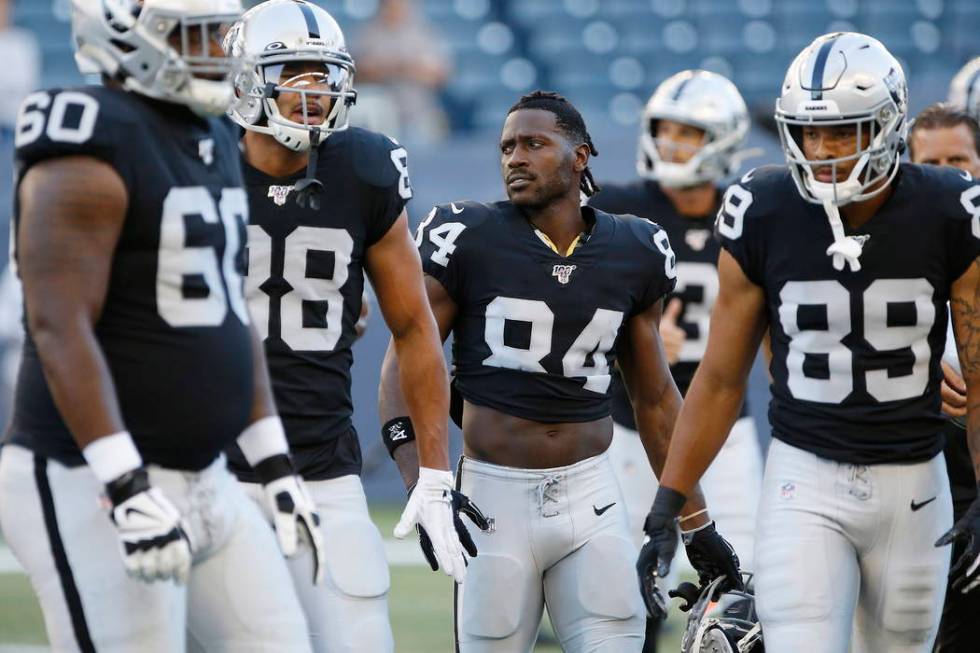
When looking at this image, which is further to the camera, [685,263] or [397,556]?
[397,556]

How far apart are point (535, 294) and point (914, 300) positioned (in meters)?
0.92

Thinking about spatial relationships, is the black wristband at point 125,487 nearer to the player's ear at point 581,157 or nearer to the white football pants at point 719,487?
the player's ear at point 581,157

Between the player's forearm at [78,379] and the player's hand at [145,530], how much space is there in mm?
95

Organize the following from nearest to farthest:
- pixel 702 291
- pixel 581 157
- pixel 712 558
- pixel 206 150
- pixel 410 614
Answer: pixel 206 150 < pixel 712 558 < pixel 581 157 < pixel 702 291 < pixel 410 614

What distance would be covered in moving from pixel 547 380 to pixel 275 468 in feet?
3.64

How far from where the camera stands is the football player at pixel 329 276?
370cm

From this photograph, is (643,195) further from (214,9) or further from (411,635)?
(214,9)

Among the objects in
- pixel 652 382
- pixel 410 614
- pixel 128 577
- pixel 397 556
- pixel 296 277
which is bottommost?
pixel 397 556

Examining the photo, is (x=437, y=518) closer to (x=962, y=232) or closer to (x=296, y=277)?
(x=296, y=277)

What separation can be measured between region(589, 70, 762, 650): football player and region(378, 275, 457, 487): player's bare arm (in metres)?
1.45

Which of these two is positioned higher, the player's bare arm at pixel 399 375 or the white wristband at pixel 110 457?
the white wristband at pixel 110 457

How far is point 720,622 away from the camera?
384 centimetres

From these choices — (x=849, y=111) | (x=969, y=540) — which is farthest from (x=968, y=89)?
(x=969, y=540)

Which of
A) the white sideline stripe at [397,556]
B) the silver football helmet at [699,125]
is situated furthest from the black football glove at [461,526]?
the white sideline stripe at [397,556]
